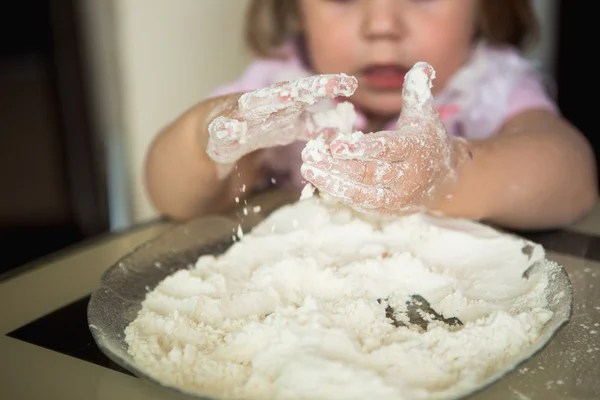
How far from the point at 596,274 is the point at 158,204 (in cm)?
49

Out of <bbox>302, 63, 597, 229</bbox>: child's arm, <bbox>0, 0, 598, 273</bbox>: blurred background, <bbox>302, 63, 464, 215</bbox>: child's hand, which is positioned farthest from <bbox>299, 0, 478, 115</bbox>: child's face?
<bbox>0, 0, 598, 273</bbox>: blurred background

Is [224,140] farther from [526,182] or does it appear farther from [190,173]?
[526,182]

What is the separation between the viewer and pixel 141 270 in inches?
21.8

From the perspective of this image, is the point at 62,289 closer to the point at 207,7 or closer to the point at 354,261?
the point at 354,261

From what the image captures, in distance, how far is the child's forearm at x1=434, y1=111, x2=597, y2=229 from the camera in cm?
63

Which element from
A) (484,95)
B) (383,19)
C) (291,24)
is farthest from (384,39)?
(291,24)

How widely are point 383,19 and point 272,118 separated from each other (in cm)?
29

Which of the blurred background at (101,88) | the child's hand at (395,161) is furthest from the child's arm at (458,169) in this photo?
the blurred background at (101,88)

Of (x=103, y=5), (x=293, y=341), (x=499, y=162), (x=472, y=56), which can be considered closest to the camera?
(x=293, y=341)

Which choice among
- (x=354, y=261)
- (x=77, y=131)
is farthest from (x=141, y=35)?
(x=354, y=261)

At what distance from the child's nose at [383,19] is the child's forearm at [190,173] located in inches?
8.9

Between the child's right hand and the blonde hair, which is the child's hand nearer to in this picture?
the child's right hand

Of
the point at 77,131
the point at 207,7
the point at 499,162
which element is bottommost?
the point at 77,131

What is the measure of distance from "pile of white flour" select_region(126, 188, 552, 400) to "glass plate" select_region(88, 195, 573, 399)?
0.03 ft
